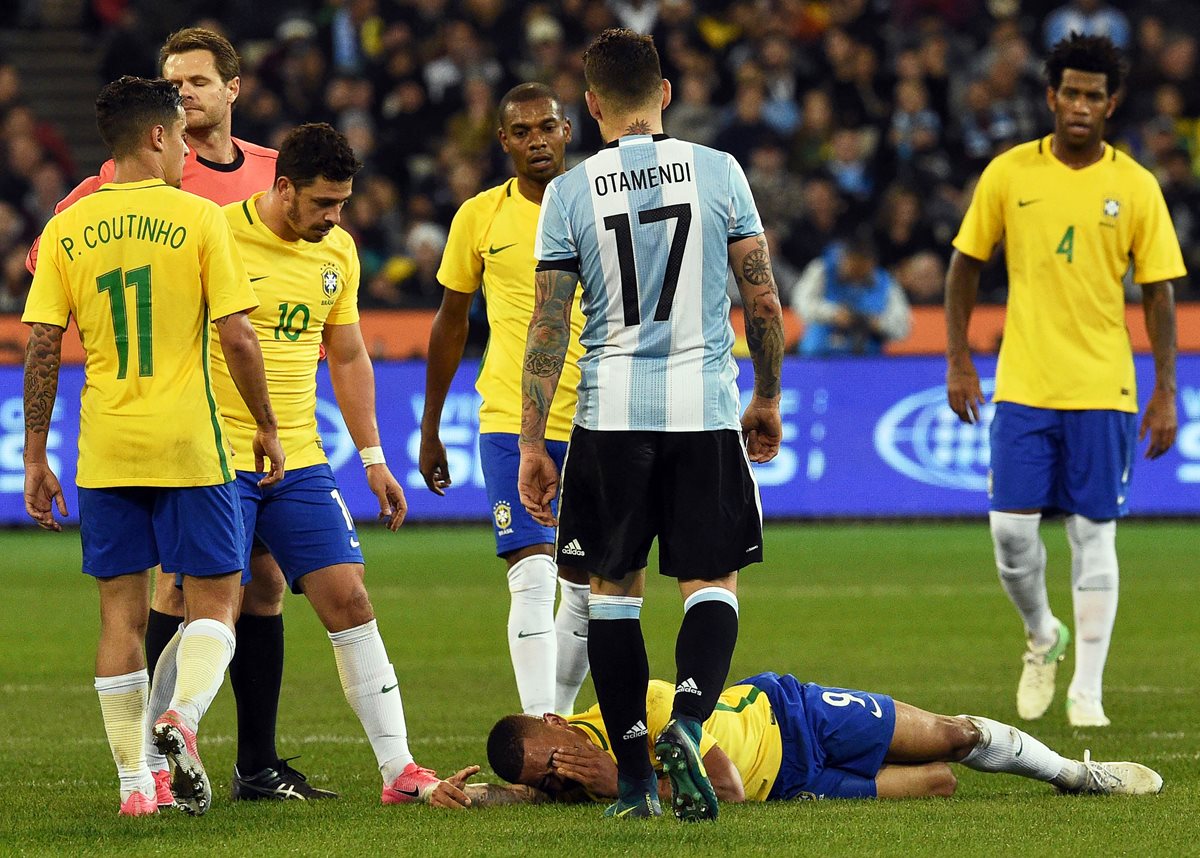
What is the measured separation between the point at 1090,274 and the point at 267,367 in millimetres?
3509

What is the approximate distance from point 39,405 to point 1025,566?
13.5 feet

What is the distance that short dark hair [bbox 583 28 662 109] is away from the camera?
5.42 metres

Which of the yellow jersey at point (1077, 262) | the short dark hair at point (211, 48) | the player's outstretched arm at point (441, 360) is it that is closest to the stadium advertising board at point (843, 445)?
the yellow jersey at point (1077, 262)

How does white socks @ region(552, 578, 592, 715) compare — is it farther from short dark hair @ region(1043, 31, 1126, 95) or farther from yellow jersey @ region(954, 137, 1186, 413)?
short dark hair @ region(1043, 31, 1126, 95)

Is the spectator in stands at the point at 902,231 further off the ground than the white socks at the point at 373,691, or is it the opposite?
the spectator in stands at the point at 902,231

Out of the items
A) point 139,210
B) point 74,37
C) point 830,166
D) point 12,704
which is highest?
point 74,37

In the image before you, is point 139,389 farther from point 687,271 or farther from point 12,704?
point 12,704

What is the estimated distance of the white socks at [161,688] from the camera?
612 centimetres

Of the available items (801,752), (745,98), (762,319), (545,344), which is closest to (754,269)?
(762,319)

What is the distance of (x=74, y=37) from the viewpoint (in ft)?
76.0

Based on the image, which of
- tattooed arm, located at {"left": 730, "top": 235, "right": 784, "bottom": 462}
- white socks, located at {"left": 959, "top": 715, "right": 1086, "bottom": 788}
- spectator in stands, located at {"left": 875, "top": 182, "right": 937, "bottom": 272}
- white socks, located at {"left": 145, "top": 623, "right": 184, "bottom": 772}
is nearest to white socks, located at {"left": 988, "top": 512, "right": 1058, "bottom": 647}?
white socks, located at {"left": 959, "top": 715, "right": 1086, "bottom": 788}

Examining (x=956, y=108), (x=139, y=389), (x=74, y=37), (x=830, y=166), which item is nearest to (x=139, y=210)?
Result: (x=139, y=389)

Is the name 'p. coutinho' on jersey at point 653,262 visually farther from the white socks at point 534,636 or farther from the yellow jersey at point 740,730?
the white socks at point 534,636

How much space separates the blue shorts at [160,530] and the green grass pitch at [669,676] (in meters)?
0.71
